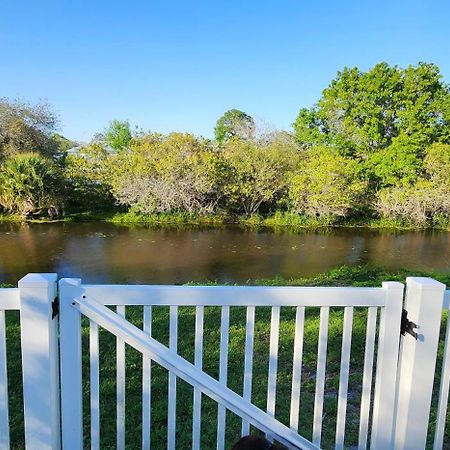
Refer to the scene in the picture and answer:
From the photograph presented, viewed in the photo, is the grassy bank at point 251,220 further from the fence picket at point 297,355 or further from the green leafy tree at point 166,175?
the fence picket at point 297,355

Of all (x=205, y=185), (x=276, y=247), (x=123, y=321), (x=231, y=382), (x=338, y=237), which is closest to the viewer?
(x=123, y=321)

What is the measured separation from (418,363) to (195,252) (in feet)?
29.5

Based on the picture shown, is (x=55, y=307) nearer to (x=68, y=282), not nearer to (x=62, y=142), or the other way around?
(x=68, y=282)

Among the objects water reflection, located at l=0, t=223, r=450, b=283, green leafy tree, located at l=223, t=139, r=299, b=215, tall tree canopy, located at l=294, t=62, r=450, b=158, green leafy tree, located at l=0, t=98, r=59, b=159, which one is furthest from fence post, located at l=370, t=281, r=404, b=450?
green leafy tree, located at l=0, t=98, r=59, b=159

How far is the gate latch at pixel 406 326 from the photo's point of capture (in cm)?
137

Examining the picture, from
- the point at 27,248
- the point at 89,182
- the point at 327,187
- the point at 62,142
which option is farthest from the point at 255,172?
the point at 62,142

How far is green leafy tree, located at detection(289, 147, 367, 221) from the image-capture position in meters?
15.3

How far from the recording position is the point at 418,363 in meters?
1.39

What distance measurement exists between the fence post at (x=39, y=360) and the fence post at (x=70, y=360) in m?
0.04

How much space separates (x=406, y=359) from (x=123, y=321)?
3.54 feet

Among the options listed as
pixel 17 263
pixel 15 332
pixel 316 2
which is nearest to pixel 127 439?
pixel 15 332

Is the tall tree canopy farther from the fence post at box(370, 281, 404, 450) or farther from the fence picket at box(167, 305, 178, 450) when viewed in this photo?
the fence picket at box(167, 305, 178, 450)

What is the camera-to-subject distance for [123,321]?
1.31m

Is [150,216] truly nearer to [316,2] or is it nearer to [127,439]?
[316,2]
